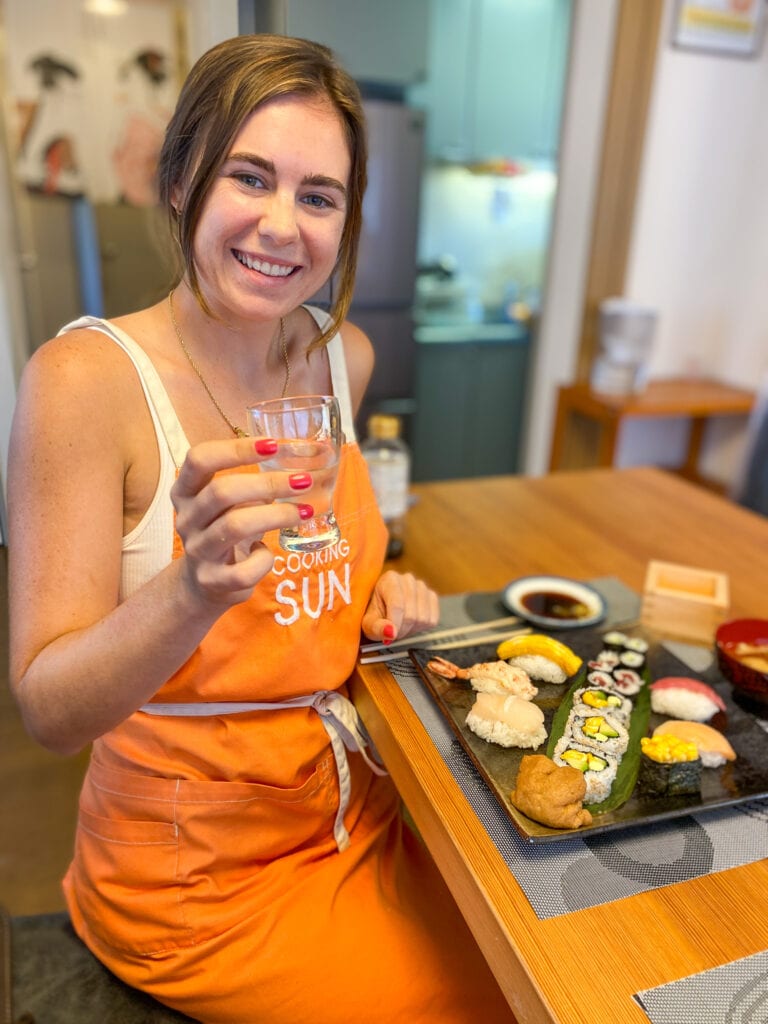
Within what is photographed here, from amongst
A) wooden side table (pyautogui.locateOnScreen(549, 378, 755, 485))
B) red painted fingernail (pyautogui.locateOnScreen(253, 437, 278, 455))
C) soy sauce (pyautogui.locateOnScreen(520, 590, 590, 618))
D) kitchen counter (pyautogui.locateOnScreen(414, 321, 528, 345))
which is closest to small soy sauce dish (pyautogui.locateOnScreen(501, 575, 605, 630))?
soy sauce (pyautogui.locateOnScreen(520, 590, 590, 618))

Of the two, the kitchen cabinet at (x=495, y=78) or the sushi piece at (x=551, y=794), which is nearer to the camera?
the sushi piece at (x=551, y=794)

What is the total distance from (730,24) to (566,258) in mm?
1167

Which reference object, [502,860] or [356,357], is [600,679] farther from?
[356,357]

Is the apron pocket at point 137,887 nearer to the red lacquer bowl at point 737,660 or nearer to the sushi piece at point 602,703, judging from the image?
the sushi piece at point 602,703

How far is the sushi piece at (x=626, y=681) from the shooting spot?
96cm

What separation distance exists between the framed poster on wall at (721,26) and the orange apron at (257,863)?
3359mm

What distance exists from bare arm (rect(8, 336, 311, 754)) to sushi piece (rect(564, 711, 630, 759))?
0.43m

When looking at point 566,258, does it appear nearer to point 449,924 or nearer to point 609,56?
point 609,56

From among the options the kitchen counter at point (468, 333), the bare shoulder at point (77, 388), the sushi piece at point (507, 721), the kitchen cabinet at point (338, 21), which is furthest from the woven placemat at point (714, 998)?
the kitchen counter at point (468, 333)

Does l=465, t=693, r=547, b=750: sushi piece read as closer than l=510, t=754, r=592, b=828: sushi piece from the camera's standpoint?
No

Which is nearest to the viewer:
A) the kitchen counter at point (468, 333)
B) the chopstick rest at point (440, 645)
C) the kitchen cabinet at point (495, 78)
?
the chopstick rest at point (440, 645)

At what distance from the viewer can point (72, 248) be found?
3799mm

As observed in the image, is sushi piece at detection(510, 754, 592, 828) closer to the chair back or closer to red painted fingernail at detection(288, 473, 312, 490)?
red painted fingernail at detection(288, 473, 312, 490)

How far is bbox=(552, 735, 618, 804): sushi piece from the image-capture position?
30.4 inches
